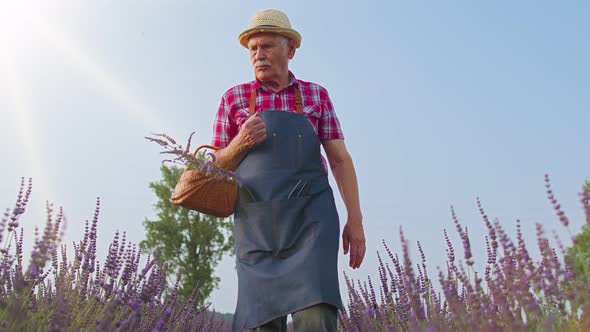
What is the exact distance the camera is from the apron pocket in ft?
10.8

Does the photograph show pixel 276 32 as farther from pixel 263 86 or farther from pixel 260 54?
pixel 263 86

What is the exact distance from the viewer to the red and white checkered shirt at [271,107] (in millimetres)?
3627

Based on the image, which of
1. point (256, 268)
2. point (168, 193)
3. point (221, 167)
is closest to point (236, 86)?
point (221, 167)

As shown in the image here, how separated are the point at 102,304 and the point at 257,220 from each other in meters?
0.94

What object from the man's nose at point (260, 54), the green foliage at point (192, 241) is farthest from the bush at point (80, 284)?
the green foliage at point (192, 241)

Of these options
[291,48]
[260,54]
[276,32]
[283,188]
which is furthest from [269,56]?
[283,188]

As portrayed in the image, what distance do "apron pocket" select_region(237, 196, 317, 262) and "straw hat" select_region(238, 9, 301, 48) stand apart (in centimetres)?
96

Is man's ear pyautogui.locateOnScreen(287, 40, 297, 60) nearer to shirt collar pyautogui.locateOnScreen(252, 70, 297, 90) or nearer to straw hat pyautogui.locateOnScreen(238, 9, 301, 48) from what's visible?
straw hat pyautogui.locateOnScreen(238, 9, 301, 48)

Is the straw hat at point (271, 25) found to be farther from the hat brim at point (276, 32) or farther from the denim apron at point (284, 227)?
the denim apron at point (284, 227)

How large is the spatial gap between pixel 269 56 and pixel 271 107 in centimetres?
28

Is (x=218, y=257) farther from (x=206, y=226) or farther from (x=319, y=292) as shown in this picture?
(x=319, y=292)

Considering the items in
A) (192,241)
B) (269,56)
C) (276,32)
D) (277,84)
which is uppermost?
(192,241)

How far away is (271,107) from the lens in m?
3.61

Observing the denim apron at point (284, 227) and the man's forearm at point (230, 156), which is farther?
the man's forearm at point (230, 156)
